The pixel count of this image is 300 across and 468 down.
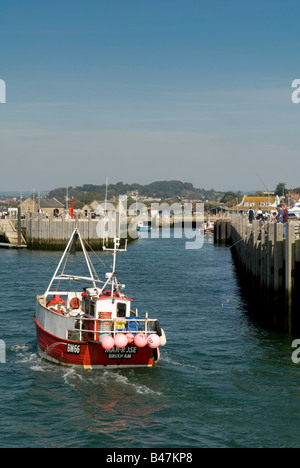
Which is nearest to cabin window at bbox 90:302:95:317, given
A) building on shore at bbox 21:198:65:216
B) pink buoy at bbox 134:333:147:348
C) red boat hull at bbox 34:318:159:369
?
red boat hull at bbox 34:318:159:369

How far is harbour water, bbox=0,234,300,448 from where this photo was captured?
18.5 metres

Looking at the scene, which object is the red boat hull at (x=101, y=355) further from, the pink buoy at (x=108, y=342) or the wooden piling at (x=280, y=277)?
the wooden piling at (x=280, y=277)

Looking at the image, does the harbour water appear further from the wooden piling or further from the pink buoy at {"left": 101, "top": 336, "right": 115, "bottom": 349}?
the pink buoy at {"left": 101, "top": 336, "right": 115, "bottom": 349}

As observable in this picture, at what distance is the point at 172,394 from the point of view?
21.7 metres

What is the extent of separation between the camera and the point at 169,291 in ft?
152

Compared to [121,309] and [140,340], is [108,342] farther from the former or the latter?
[121,309]

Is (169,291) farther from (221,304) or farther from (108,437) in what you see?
(108,437)

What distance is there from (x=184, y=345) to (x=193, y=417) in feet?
30.3

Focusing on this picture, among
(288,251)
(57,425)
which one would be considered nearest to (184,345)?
(288,251)

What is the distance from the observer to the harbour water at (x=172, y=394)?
1847 centimetres

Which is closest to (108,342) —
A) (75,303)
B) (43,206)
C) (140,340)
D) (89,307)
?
(140,340)
